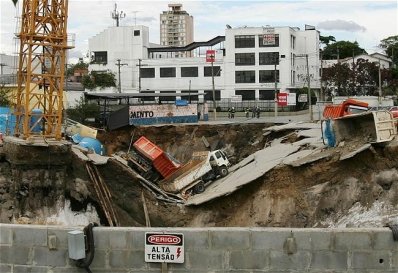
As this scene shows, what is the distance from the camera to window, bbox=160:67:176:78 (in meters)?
79.9

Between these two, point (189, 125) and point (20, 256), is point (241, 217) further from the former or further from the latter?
point (189, 125)

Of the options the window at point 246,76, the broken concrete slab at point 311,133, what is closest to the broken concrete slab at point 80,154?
the broken concrete slab at point 311,133

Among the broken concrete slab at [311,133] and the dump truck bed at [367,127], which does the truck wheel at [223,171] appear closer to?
the broken concrete slab at [311,133]

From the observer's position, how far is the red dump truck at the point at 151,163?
96.7ft

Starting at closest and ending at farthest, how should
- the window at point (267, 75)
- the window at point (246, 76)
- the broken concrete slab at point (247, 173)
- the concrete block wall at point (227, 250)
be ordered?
the concrete block wall at point (227, 250)
the broken concrete slab at point (247, 173)
the window at point (267, 75)
the window at point (246, 76)

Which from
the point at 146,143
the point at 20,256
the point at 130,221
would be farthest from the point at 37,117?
the point at 20,256

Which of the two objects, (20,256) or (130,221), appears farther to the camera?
(130,221)

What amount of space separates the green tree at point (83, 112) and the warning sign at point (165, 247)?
4321cm

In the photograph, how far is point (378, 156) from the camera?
18.7 m

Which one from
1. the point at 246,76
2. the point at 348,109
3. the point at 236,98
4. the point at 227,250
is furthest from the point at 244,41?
the point at 227,250

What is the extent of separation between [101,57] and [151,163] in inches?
2240

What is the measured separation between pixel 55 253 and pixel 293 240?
2.95m

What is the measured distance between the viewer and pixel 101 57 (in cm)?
8375

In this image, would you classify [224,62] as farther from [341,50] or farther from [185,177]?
[185,177]
